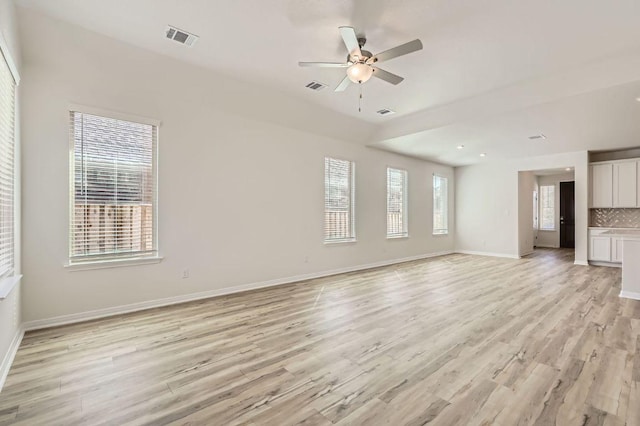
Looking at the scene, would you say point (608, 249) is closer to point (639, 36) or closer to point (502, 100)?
point (502, 100)

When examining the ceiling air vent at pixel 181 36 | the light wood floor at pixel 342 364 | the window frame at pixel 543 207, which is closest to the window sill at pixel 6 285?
the light wood floor at pixel 342 364

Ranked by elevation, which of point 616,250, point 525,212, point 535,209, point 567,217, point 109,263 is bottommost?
point 616,250

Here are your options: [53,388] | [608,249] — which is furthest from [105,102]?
[608,249]

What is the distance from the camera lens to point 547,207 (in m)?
10.8

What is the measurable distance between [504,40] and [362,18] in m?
1.61

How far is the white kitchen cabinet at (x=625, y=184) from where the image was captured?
6887mm

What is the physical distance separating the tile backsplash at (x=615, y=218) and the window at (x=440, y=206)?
339 centimetres

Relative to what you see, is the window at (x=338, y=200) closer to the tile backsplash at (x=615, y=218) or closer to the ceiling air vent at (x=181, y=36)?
the ceiling air vent at (x=181, y=36)

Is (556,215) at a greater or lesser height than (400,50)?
lesser

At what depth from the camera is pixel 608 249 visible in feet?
22.6

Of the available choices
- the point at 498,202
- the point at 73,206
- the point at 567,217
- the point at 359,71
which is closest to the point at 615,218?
the point at 498,202

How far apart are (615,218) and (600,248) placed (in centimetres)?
108

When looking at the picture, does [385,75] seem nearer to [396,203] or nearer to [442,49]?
[442,49]

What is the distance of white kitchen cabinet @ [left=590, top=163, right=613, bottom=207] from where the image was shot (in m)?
7.18
